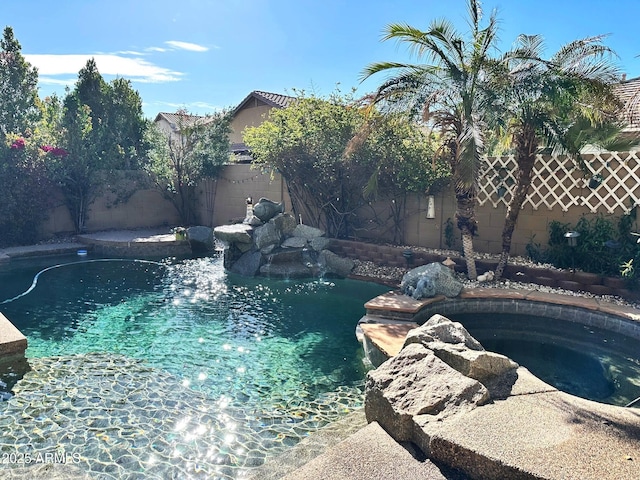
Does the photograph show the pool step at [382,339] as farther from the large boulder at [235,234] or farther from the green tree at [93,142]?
the green tree at [93,142]

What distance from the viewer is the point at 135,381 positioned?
491 centimetres

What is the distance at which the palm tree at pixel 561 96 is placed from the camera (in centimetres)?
682


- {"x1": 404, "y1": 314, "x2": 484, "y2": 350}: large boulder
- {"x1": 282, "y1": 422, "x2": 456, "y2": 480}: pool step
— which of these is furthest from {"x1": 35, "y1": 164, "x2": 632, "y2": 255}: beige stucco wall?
{"x1": 282, "y1": 422, "x2": 456, "y2": 480}: pool step

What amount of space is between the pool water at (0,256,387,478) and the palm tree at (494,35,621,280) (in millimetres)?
3838

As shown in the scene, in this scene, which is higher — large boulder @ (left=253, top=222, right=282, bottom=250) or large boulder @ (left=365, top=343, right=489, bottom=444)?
large boulder @ (left=253, top=222, right=282, bottom=250)

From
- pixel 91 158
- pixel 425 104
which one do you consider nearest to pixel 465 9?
pixel 425 104

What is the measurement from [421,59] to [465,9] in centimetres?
100

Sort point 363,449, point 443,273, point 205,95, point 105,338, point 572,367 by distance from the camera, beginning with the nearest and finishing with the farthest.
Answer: point 363,449 < point 572,367 < point 105,338 < point 443,273 < point 205,95

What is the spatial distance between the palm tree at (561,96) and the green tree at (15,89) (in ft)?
40.9

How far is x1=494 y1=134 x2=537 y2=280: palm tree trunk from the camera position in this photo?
307 inches

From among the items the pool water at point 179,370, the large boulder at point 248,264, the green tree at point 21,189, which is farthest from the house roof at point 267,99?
the pool water at point 179,370

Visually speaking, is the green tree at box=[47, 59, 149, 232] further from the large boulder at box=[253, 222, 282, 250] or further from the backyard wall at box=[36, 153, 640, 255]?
the large boulder at box=[253, 222, 282, 250]

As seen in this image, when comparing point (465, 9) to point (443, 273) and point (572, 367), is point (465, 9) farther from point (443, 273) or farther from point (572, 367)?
point (572, 367)

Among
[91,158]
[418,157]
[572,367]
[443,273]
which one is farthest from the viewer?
[91,158]
